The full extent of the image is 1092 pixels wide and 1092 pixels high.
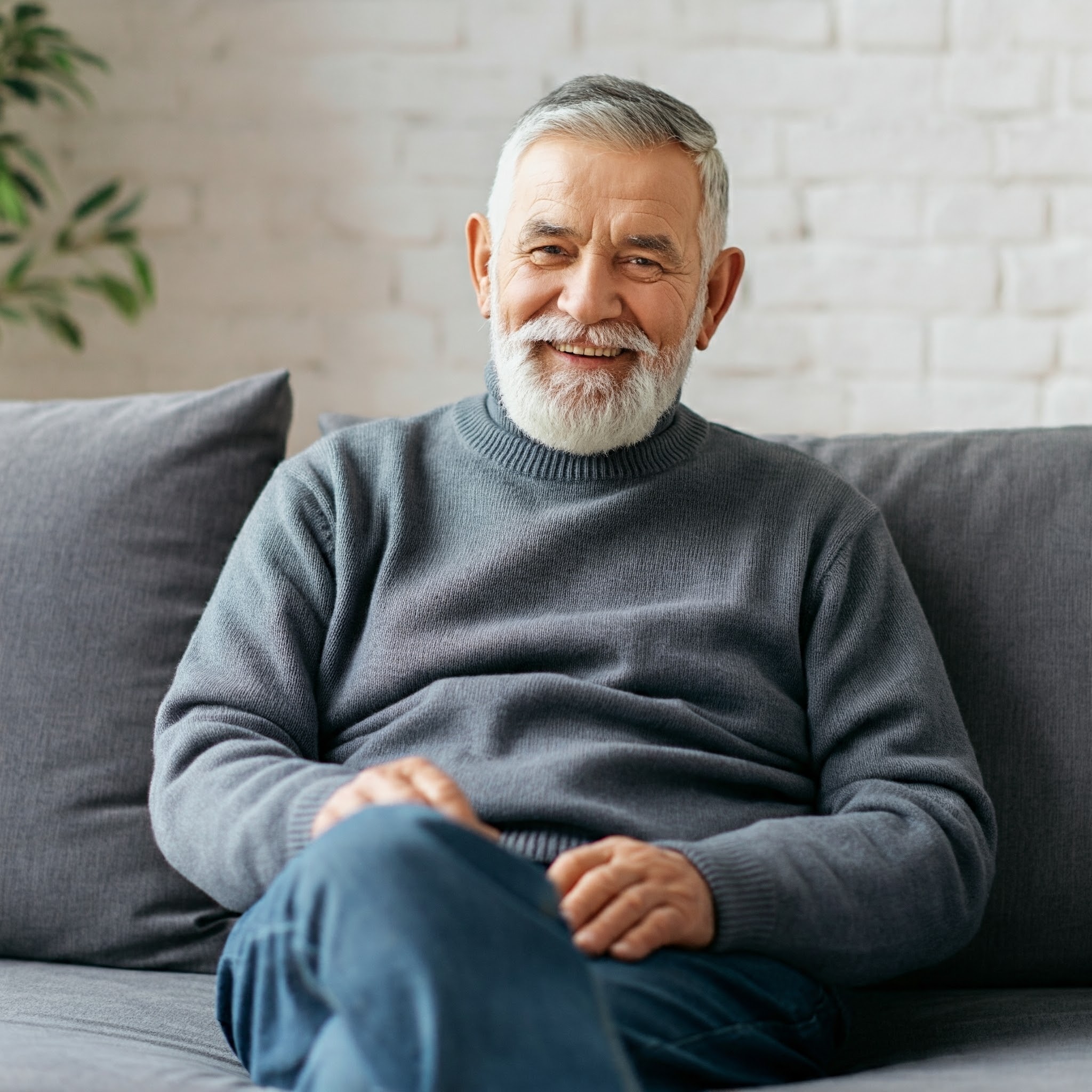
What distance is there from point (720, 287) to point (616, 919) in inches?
29.5

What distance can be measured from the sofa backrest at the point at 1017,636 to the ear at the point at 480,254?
40 cm

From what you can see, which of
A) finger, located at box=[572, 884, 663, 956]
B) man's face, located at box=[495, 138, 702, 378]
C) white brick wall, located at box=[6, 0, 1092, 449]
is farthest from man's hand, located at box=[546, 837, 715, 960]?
white brick wall, located at box=[6, 0, 1092, 449]

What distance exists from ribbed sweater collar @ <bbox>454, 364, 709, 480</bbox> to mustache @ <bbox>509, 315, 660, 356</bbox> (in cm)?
8

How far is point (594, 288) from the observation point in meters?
1.27

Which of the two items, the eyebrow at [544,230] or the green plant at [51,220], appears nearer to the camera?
the eyebrow at [544,230]

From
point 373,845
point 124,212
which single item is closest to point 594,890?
point 373,845

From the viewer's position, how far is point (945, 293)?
2.01m

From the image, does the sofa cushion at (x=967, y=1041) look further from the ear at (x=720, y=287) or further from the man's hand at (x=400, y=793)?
the ear at (x=720, y=287)

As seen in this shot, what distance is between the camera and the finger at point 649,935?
95 centimetres

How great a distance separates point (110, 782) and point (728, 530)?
2.13 feet

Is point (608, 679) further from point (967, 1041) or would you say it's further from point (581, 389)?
point (967, 1041)

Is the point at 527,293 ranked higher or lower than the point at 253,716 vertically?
higher

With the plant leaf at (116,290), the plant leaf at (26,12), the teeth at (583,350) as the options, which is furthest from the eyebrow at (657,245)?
the plant leaf at (26,12)

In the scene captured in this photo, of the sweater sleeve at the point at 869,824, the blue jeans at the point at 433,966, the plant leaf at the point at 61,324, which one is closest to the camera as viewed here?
the blue jeans at the point at 433,966
